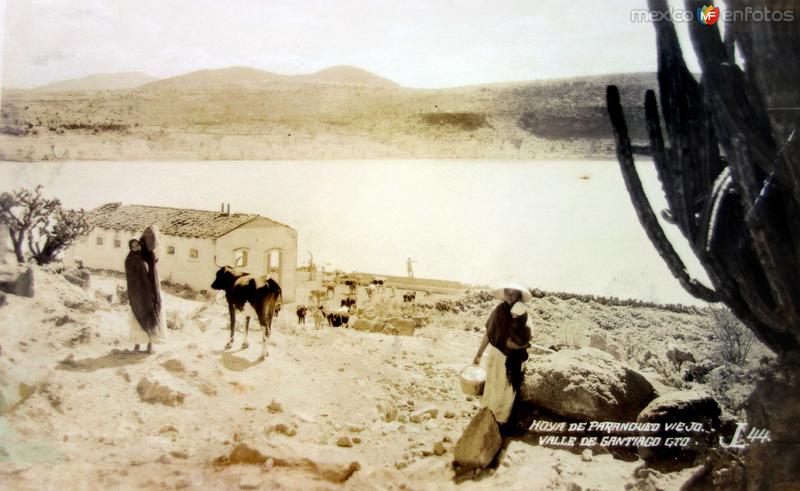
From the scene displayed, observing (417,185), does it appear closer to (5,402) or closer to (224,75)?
(224,75)

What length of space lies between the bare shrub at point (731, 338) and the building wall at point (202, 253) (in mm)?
3427

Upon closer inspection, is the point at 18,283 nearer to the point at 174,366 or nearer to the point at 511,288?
the point at 174,366

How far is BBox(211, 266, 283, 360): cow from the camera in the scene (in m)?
4.68

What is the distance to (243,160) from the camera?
17.2 feet

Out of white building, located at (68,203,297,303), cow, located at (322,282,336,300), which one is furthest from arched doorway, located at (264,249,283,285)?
cow, located at (322,282,336,300)

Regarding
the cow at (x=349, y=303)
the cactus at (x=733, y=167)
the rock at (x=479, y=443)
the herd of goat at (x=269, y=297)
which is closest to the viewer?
the cactus at (x=733, y=167)

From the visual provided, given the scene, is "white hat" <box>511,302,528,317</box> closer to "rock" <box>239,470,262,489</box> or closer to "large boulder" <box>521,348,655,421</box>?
"large boulder" <box>521,348,655,421</box>

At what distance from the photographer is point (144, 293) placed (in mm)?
4652

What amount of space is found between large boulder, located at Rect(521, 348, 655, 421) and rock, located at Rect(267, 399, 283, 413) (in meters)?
1.84

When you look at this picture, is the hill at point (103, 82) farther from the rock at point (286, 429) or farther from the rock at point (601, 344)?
the rock at point (601, 344)

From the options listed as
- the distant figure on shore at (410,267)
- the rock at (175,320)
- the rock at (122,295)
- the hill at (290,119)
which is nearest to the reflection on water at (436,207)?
the distant figure on shore at (410,267)

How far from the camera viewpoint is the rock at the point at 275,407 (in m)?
4.36

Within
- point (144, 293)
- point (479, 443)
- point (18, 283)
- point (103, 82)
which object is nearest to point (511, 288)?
point (479, 443)

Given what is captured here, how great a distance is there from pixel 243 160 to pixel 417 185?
1.64 m
